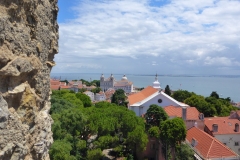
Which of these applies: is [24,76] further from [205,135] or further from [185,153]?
[205,135]

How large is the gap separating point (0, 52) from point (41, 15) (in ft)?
6.74

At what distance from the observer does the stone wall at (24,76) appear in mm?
4547

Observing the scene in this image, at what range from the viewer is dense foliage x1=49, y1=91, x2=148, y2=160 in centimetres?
1634

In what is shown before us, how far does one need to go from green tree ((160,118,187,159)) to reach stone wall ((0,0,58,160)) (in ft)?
53.3

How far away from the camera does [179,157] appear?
21.0m

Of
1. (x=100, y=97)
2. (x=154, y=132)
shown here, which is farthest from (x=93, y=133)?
(x=100, y=97)

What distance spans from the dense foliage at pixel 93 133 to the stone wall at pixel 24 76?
944cm

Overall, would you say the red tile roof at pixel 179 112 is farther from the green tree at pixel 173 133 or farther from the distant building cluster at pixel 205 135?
the green tree at pixel 173 133

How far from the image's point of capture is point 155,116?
25484 mm

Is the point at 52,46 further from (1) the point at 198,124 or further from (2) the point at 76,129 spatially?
(1) the point at 198,124

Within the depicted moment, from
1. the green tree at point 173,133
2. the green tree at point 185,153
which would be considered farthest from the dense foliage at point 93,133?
the green tree at point 185,153

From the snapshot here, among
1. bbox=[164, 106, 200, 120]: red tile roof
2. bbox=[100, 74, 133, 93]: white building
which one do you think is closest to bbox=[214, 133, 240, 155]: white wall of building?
bbox=[164, 106, 200, 120]: red tile roof

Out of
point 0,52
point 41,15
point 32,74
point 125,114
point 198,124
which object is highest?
point 41,15

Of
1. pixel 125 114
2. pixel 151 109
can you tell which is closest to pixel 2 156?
pixel 125 114
